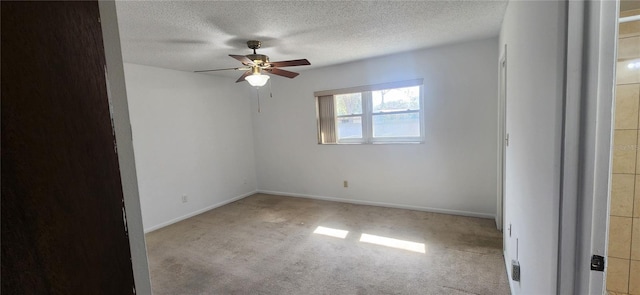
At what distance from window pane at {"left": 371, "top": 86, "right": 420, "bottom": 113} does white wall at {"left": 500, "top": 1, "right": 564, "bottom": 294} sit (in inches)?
73.6

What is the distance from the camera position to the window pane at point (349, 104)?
424 cm

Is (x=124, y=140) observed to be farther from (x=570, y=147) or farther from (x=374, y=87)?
(x=374, y=87)

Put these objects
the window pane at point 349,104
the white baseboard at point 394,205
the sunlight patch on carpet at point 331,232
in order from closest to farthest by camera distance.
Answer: the sunlight patch on carpet at point 331,232 → the white baseboard at point 394,205 → the window pane at point 349,104

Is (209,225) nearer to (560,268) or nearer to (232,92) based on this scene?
(232,92)

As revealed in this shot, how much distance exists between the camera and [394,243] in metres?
2.92

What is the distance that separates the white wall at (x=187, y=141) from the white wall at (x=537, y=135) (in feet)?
12.9

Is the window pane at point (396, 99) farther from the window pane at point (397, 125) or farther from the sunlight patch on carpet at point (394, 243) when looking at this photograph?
the sunlight patch on carpet at point (394, 243)

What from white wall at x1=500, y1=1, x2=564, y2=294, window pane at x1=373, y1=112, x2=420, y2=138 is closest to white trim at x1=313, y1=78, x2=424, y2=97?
window pane at x1=373, y1=112, x2=420, y2=138

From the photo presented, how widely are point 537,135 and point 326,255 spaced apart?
6.84ft

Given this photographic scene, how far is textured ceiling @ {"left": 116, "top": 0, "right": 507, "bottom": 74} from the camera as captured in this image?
211 cm

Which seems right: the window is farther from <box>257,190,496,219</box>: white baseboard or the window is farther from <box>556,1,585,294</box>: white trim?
<box>556,1,585,294</box>: white trim

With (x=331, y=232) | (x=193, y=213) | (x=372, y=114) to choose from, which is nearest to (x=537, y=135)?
(x=331, y=232)

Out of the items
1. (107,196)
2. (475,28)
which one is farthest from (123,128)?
(475,28)

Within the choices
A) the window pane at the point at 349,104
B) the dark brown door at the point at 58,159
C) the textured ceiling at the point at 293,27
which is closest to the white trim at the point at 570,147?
the dark brown door at the point at 58,159
